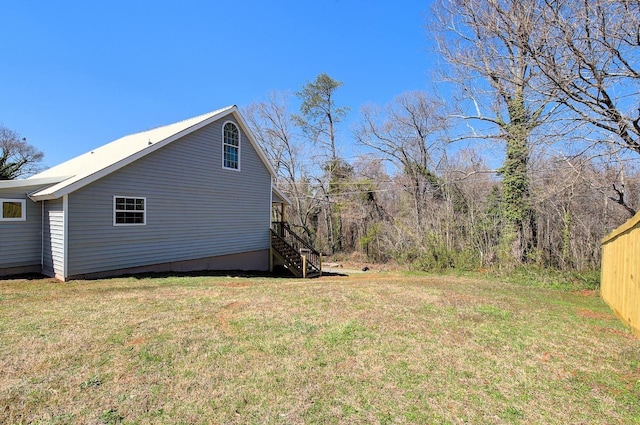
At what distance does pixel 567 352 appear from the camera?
3.72 m

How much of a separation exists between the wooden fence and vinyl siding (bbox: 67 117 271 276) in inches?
425

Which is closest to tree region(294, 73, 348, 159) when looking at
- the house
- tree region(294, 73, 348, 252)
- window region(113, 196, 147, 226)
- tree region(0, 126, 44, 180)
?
tree region(294, 73, 348, 252)

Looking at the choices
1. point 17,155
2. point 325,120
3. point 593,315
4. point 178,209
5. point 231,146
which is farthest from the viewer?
point 17,155

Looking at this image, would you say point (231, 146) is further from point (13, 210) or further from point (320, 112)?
point (320, 112)

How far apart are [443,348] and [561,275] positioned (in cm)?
731

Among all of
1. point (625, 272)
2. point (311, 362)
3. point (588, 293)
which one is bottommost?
point (588, 293)

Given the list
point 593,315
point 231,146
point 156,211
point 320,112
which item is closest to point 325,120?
point 320,112

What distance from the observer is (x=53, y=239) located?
27.4 feet

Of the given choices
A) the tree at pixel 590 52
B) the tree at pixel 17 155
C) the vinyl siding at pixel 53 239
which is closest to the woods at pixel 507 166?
the tree at pixel 590 52

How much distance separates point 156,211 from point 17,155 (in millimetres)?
31389

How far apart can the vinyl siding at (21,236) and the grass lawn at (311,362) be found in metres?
3.75

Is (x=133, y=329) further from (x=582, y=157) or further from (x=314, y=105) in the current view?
(x=314, y=105)

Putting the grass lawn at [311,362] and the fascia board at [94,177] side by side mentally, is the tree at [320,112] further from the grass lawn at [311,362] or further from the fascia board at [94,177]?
the grass lawn at [311,362]

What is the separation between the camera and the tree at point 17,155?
1119 inches
